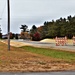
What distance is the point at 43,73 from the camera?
1234 centimetres

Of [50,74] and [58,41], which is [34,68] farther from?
[58,41]

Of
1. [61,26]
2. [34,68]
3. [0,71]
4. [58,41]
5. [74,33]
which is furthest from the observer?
[61,26]

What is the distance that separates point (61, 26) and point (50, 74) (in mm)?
103576

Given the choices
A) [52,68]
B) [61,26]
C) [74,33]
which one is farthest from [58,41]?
[61,26]

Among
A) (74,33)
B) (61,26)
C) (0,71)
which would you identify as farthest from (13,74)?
(61,26)

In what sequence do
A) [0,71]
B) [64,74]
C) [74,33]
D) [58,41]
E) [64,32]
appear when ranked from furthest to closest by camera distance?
[64,32] → [74,33] → [58,41] → [0,71] → [64,74]

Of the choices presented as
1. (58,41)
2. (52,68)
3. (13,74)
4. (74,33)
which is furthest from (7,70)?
(74,33)

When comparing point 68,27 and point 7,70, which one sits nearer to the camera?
point 7,70

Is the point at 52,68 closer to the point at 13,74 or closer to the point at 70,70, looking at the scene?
the point at 70,70

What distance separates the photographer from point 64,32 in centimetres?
10706

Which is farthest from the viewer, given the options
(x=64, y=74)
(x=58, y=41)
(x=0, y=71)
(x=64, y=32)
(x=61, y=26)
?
(x=61, y=26)

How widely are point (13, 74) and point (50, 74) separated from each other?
62.5 inches

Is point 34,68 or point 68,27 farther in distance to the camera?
point 68,27

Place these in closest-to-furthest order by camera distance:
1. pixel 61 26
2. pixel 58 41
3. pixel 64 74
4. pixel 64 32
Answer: pixel 64 74 < pixel 58 41 < pixel 64 32 < pixel 61 26
